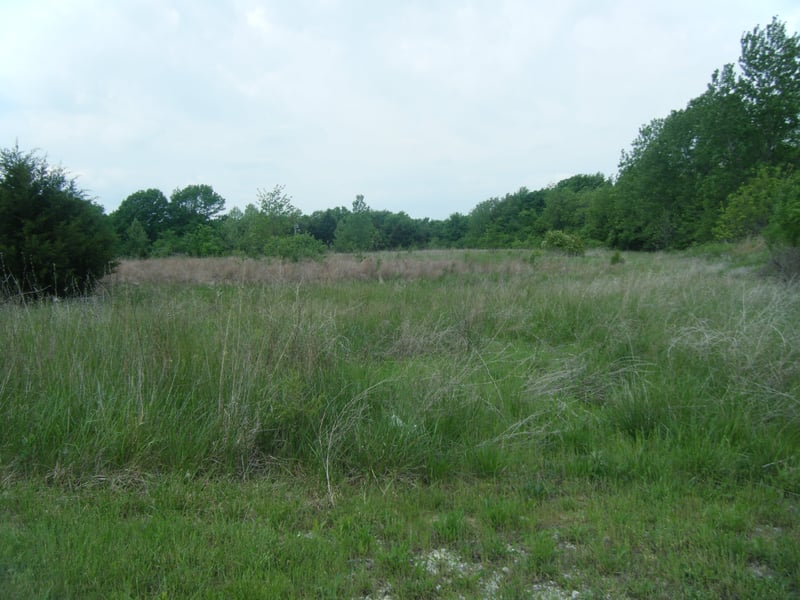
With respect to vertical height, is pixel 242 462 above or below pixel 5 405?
below

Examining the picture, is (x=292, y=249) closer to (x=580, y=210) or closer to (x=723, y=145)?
(x=723, y=145)

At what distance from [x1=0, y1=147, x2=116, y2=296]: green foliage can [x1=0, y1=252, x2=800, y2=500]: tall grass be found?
512 centimetres

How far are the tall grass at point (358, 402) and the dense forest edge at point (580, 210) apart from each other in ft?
8.75

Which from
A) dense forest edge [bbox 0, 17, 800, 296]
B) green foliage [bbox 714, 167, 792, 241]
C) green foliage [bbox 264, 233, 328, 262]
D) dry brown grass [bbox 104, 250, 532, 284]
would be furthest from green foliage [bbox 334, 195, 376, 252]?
green foliage [bbox 714, 167, 792, 241]

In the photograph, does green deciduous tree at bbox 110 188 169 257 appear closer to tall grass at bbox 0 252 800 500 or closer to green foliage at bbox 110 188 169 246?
green foliage at bbox 110 188 169 246

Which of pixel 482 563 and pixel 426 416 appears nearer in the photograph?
pixel 482 563

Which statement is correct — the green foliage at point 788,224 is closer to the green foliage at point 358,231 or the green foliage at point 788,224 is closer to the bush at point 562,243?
the bush at point 562,243

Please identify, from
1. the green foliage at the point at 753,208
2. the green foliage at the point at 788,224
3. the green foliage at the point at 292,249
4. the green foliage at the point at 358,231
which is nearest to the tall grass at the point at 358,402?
the green foliage at the point at 788,224

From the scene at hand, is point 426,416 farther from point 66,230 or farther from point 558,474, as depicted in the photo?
point 66,230

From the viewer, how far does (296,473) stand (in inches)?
128

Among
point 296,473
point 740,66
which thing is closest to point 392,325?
point 296,473

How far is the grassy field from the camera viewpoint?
2207 mm

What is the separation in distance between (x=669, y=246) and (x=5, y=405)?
53.1 meters

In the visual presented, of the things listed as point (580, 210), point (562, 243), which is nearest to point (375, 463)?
point (562, 243)
